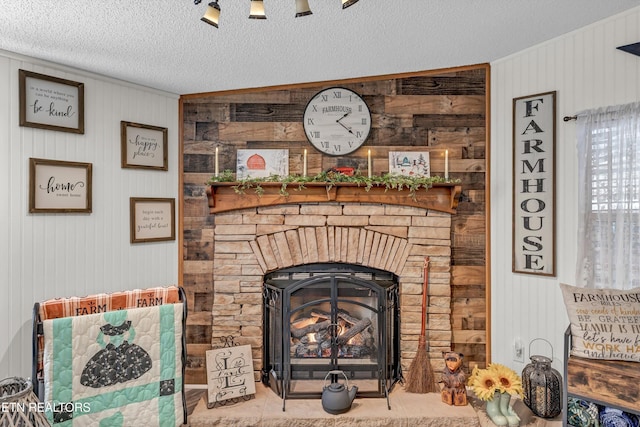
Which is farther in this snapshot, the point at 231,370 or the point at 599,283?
the point at 231,370

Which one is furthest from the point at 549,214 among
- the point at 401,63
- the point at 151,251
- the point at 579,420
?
the point at 151,251

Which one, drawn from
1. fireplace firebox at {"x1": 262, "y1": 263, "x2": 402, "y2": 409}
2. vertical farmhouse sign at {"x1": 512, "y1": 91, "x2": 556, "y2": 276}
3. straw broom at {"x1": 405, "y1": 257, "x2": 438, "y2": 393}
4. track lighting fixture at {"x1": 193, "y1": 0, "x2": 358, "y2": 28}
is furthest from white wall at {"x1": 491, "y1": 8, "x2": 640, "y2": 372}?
track lighting fixture at {"x1": 193, "y1": 0, "x2": 358, "y2": 28}

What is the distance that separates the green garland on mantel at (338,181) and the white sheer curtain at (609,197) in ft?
2.52

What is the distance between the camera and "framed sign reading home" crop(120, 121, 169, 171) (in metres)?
2.91

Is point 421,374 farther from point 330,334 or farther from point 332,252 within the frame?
point 332,252

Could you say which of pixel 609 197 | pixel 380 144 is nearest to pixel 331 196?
pixel 380 144

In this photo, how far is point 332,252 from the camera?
3021mm

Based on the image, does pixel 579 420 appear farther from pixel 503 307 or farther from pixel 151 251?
pixel 151 251

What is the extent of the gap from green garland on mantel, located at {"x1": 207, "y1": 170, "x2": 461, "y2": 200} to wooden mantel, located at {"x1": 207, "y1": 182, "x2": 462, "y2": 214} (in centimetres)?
2

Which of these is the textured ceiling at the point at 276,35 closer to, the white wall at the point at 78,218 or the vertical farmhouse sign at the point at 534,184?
the white wall at the point at 78,218

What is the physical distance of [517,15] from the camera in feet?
7.43

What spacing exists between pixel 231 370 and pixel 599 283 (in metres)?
2.28

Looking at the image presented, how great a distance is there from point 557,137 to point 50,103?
3098 mm

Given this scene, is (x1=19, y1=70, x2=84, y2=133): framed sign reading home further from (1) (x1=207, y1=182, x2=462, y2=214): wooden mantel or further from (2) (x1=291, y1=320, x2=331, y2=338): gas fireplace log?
(2) (x1=291, y1=320, x2=331, y2=338): gas fireplace log
